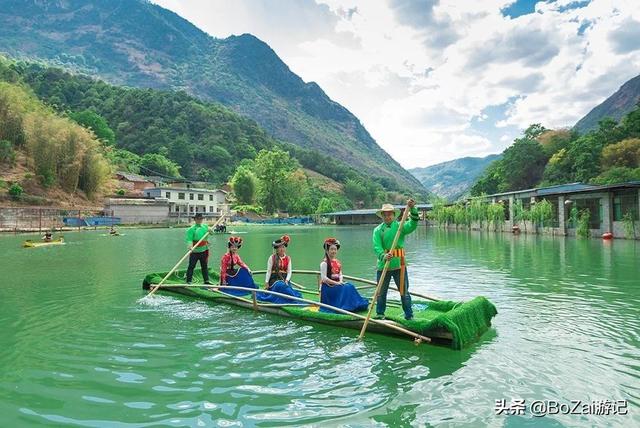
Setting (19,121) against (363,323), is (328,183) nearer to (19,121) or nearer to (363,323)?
(19,121)

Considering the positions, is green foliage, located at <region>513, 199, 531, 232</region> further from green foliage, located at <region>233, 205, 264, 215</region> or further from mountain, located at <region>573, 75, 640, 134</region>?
mountain, located at <region>573, 75, 640, 134</region>

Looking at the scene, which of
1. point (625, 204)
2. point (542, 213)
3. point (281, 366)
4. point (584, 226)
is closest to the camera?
point (281, 366)

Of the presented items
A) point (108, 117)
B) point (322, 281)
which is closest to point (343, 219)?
point (108, 117)

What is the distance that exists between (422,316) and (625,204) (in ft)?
103

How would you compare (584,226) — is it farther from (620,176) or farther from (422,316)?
(422,316)

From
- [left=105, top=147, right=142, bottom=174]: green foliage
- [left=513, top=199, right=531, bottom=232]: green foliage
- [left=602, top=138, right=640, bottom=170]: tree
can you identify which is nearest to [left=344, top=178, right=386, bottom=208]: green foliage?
[left=105, top=147, right=142, bottom=174]: green foliage

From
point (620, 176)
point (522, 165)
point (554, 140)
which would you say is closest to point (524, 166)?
point (522, 165)

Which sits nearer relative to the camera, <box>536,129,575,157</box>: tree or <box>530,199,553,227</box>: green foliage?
<box>530,199,553,227</box>: green foliage

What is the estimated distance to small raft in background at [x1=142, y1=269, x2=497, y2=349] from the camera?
723 centimetres

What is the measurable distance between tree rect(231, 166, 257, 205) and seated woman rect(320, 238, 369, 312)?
92.3m

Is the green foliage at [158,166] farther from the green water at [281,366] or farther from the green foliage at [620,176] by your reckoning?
the green water at [281,366]

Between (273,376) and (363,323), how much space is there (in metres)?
2.32

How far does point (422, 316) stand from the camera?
851 centimetres

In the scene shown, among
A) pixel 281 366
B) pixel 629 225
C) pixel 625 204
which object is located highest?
pixel 625 204
